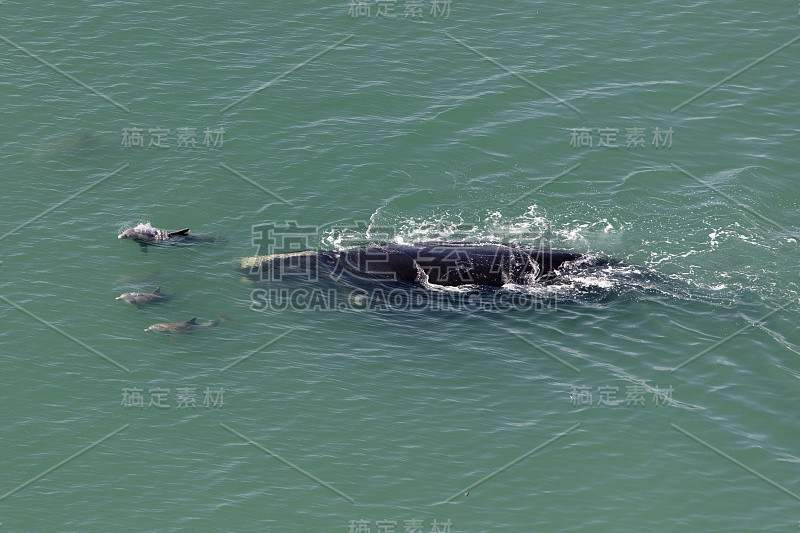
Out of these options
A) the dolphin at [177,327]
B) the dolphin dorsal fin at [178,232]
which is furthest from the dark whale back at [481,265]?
the dolphin dorsal fin at [178,232]

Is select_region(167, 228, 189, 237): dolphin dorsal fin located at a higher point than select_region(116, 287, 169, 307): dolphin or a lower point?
higher

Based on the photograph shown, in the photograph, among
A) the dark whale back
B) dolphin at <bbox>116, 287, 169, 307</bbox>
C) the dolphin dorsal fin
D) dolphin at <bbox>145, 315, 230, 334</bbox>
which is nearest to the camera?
dolphin at <bbox>145, 315, 230, 334</bbox>

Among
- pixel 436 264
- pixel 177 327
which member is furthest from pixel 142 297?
pixel 436 264

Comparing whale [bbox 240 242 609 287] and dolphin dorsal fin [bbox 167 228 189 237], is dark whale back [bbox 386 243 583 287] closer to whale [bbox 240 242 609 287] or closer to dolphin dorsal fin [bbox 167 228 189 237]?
whale [bbox 240 242 609 287]

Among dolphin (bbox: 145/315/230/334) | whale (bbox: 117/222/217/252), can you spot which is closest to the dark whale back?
dolphin (bbox: 145/315/230/334)

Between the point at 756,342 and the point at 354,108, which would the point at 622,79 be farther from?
the point at 756,342

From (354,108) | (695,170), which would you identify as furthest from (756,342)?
(354,108)

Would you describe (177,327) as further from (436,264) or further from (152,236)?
(436,264)
